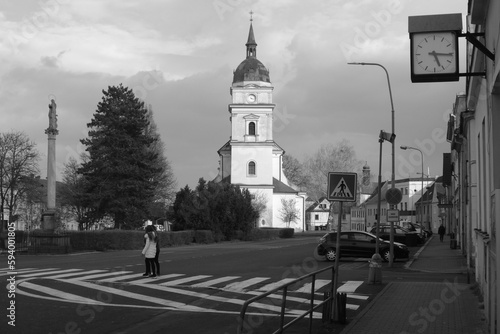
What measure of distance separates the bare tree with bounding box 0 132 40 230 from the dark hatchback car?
29611 mm

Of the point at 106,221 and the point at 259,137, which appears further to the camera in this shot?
the point at 259,137

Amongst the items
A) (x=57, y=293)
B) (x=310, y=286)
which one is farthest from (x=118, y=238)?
(x=310, y=286)

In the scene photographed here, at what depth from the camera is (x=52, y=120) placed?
4156 cm

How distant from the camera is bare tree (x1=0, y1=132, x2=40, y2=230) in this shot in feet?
173

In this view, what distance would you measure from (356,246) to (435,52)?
22519mm

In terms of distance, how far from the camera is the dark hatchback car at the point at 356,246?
31.8m

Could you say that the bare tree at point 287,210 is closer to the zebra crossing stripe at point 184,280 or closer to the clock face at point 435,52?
the zebra crossing stripe at point 184,280

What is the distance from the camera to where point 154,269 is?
69.2ft

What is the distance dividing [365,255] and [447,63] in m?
22.6

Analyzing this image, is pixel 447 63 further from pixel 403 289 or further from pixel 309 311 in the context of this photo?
pixel 403 289

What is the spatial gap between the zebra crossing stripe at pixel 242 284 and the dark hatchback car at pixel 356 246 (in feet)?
36.4

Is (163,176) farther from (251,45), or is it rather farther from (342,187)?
(342,187)

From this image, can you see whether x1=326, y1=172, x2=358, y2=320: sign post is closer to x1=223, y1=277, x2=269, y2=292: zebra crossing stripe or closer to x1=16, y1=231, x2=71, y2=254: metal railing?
x1=223, y1=277, x2=269, y2=292: zebra crossing stripe

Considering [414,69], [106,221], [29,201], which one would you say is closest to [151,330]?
[414,69]
